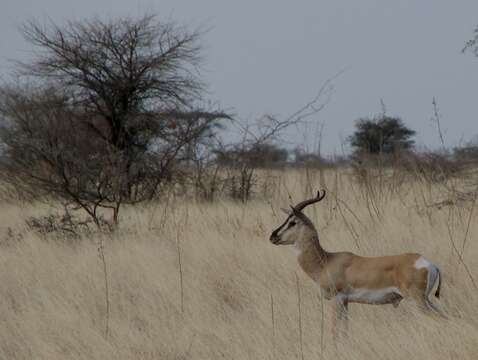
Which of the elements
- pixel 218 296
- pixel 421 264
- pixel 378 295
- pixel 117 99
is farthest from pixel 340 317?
pixel 117 99

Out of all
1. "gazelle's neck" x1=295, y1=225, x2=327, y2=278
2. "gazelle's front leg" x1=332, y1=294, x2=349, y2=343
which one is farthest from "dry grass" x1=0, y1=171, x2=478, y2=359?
"gazelle's neck" x1=295, y1=225, x2=327, y2=278

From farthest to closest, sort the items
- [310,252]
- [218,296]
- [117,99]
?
[117,99] → [218,296] → [310,252]

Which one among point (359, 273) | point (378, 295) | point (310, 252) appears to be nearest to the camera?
point (378, 295)

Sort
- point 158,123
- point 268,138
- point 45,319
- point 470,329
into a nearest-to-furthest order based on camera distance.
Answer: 1. point 470,329
2. point 45,319
3. point 268,138
4. point 158,123

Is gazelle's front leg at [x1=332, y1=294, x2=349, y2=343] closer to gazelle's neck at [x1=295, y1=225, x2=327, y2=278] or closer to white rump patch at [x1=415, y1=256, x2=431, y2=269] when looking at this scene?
gazelle's neck at [x1=295, y1=225, x2=327, y2=278]

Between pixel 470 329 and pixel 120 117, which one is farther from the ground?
pixel 120 117

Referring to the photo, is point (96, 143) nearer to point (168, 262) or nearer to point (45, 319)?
point (168, 262)

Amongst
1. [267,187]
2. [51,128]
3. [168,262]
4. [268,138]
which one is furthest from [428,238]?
[51,128]

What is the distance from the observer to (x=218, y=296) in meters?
5.51

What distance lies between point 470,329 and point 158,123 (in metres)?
10.4

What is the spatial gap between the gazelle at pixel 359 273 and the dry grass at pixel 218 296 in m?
0.14

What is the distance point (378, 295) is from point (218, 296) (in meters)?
1.38

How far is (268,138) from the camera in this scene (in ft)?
35.6

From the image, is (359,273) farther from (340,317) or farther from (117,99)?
(117,99)
